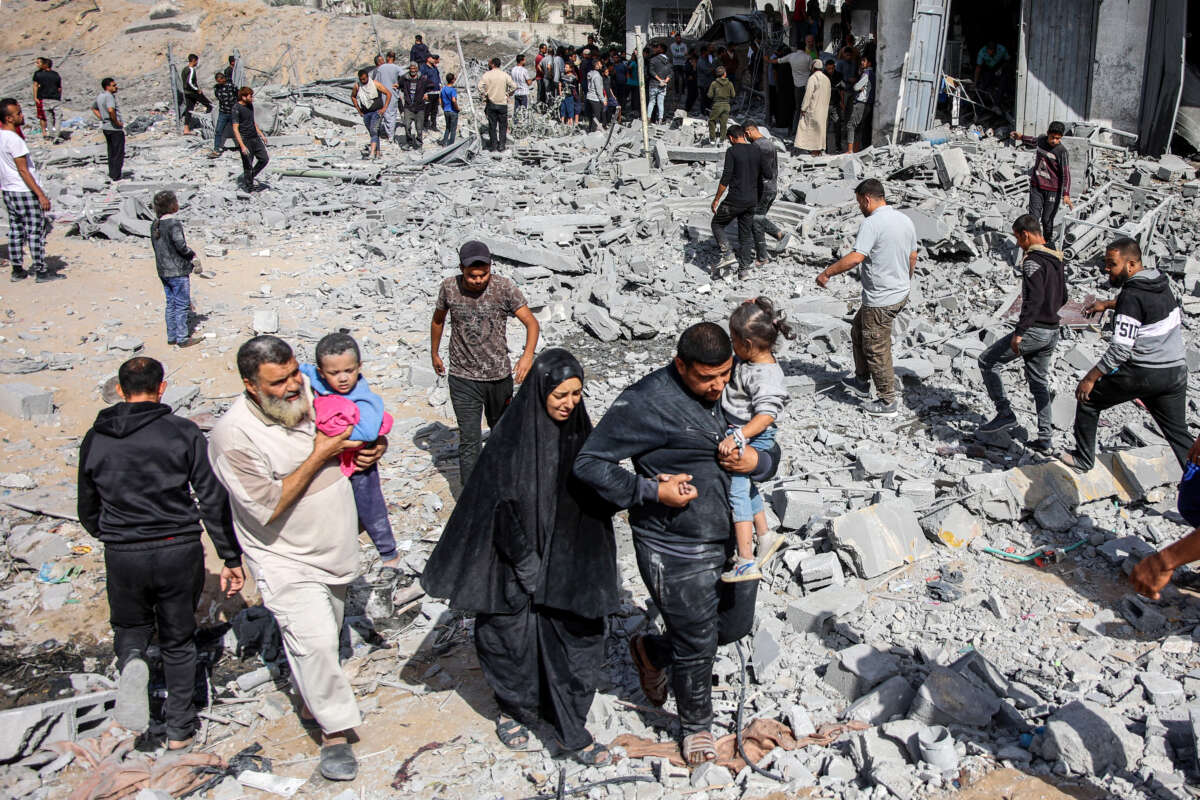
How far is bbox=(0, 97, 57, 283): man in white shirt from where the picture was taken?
29.4 ft

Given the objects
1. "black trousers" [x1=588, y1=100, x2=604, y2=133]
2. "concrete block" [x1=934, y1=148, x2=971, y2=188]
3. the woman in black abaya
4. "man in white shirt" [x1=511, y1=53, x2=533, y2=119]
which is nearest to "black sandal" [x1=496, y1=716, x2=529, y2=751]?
the woman in black abaya

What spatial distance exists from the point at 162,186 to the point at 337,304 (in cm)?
656

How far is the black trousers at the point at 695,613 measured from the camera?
3.31m

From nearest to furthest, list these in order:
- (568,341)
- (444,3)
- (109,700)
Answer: (109,700) → (568,341) → (444,3)

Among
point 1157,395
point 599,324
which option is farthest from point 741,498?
point 599,324

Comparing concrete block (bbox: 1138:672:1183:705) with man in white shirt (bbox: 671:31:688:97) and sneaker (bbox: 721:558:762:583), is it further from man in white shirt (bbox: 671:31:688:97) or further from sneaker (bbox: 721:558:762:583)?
man in white shirt (bbox: 671:31:688:97)

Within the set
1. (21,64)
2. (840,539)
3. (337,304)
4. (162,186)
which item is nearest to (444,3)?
(21,64)

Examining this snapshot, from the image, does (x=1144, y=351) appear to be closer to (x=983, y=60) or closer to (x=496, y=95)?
(x=983, y=60)

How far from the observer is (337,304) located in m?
9.56

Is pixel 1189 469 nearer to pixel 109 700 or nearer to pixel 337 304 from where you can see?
pixel 109 700

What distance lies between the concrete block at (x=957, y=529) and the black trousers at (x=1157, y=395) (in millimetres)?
1044

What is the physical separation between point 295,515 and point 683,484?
60.7 inches

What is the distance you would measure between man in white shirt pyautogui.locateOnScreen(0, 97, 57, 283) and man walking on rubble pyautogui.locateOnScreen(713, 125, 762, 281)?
7.18 m

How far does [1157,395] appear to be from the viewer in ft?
16.6
